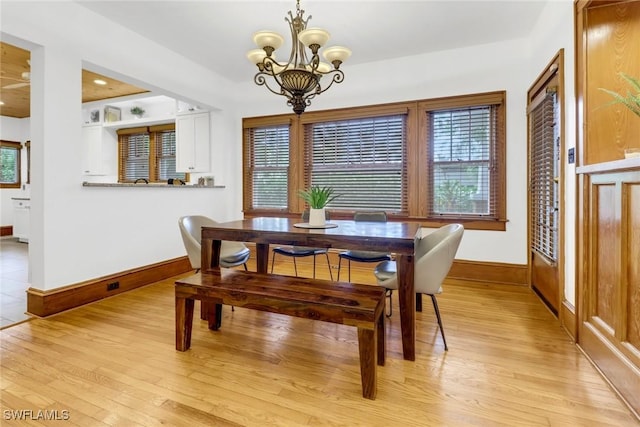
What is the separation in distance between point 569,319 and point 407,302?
132cm

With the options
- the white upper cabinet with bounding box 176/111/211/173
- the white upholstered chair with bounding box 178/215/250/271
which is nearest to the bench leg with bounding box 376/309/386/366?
the white upholstered chair with bounding box 178/215/250/271

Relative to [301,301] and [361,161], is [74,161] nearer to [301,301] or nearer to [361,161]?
[301,301]

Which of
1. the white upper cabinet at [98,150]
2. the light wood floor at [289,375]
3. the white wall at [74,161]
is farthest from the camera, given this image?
the white upper cabinet at [98,150]

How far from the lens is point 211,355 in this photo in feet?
6.73

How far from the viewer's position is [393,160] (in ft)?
13.7

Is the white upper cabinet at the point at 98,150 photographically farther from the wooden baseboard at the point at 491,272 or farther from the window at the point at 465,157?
the wooden baseboard at the point at 491,272

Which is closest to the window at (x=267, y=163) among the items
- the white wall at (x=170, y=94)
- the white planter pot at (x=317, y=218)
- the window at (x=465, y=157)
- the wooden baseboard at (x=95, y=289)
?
the white wall at (x=170, y=94)

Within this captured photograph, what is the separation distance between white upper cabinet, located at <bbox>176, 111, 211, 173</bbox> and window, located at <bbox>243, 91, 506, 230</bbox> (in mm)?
579

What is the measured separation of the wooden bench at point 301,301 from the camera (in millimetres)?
1615

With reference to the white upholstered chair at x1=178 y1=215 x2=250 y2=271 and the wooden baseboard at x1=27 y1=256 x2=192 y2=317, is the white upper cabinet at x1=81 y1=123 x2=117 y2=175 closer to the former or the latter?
the wooden baseboard at x1=27 y1=256 x2=192 y2=317

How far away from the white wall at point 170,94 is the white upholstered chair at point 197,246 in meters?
1.00

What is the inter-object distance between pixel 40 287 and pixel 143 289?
0.91 meters

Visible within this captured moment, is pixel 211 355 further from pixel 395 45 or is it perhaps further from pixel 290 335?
pixel 395 45

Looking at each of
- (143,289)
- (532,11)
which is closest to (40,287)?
(143,289)
